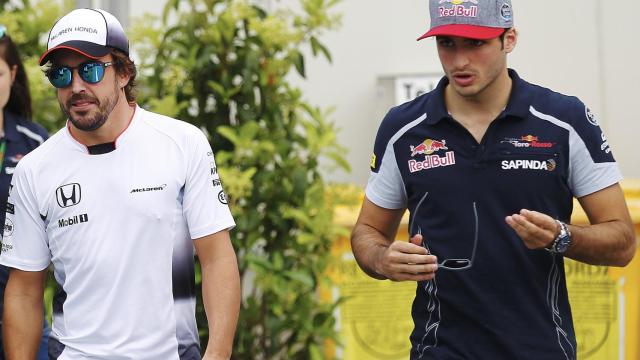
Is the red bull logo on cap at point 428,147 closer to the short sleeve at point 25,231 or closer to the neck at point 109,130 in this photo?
the neck at point 109,130

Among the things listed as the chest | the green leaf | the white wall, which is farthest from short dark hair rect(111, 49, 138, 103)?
the white wall

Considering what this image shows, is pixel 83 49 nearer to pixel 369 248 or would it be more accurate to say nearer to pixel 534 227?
pixel 369 248

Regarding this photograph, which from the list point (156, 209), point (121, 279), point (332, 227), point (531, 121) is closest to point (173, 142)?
point (156, 209)

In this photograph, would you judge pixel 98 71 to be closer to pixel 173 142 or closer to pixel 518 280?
pixel 173 142

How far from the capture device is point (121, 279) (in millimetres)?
3570

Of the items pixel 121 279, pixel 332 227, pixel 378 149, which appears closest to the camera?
pixel 121 279

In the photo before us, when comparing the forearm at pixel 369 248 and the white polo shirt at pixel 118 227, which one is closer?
the white polo shirt at pixel 118 227

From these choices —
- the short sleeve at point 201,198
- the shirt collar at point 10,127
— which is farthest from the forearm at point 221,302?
the shirt collar at point 10,127

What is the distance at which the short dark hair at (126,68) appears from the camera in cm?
377

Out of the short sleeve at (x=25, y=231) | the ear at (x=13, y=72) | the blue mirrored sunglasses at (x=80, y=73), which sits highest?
the ear at (x=13, y=72)

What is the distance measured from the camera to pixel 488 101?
378 cm

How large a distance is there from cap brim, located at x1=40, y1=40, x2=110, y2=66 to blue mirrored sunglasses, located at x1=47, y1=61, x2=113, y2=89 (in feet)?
0.12

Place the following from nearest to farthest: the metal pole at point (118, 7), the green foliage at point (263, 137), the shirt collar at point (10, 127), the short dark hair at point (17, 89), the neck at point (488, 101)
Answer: the neck at point (488, 101) → the shirt collar at point (10, 127) → the short dark hair at point (17, 89) → the green foliage at point (263, 137) → the metal pole at point (118, 7)

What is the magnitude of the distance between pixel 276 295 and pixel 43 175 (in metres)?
2.24
